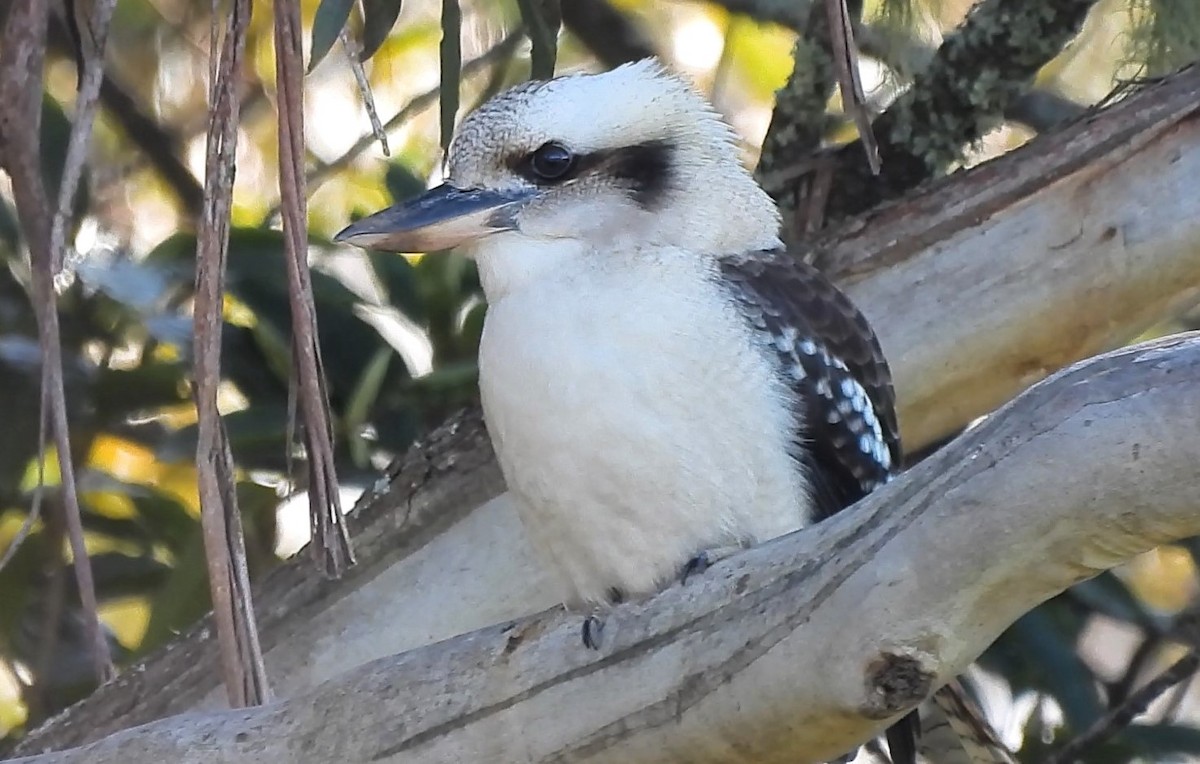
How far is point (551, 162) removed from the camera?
5.96ft

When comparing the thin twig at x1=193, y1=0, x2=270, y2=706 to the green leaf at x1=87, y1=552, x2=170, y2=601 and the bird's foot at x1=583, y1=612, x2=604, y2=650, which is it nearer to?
the bird's foot at x1=583, y1=612, x2=604, y2=650

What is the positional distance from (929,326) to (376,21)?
28.1 inches

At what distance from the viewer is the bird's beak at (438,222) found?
5.83 ft

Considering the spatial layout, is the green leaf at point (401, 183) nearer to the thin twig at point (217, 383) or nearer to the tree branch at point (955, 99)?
the tree branch at point (955, 99)

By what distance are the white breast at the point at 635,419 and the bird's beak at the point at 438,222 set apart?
3.1 inches

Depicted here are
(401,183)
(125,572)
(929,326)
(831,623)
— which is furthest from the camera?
(125,572)

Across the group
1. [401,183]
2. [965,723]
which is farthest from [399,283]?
[965,723]

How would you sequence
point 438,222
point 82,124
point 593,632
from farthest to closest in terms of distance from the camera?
1. point 438,222
2. point 82,124
3. point 593,632

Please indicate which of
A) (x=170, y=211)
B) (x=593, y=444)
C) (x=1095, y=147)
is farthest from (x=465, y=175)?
(x=170, y=211)

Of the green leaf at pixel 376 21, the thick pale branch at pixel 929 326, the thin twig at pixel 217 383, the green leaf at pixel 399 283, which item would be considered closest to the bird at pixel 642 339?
the green leaf at pixel 376 21

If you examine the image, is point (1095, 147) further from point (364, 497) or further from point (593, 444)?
point (364, 497)

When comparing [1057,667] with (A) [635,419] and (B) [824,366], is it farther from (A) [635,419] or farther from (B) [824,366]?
(A) [635,419]

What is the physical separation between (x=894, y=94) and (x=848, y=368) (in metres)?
0.81

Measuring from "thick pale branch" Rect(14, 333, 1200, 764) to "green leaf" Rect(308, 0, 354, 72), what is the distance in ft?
1.70
